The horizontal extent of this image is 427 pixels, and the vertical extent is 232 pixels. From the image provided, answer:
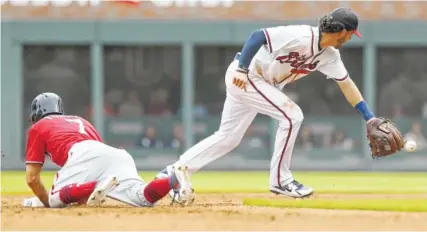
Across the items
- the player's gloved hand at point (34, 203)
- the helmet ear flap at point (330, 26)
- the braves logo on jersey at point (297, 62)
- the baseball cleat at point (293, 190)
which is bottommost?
the player's gloved hand at point (34, 203)

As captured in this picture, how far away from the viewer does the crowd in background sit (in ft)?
65.7

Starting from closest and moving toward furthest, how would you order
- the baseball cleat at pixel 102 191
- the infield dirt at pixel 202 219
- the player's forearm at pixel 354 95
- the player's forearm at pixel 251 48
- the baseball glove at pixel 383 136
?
the infield dirt at pixel 202 219 < the baseball cleat at pixel 102 191 < the player's forearm at pixel 251 48 < the baseball glove at pixel 383 136 < the player's forearm at pixel 354 95

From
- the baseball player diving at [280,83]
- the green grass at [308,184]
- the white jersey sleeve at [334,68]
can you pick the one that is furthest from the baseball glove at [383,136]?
the green grass at [308,184]

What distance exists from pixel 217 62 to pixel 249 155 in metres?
1.95

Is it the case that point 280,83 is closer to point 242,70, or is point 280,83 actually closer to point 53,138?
point 242,70

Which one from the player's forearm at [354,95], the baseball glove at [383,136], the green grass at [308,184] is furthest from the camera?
the green grass at [308,184]

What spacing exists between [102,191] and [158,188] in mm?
447

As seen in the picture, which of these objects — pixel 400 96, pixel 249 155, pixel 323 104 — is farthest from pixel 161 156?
pixel 400 96

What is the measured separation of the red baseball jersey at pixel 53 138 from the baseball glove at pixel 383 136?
2.56 metres

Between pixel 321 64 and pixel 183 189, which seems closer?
pixel 183 189

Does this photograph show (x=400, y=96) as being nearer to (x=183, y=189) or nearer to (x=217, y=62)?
(x=217, y=62)

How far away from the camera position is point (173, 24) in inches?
800

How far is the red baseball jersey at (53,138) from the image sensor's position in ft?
27.1

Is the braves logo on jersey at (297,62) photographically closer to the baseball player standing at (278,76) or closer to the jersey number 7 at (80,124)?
the baseball player standing at (278,76)
